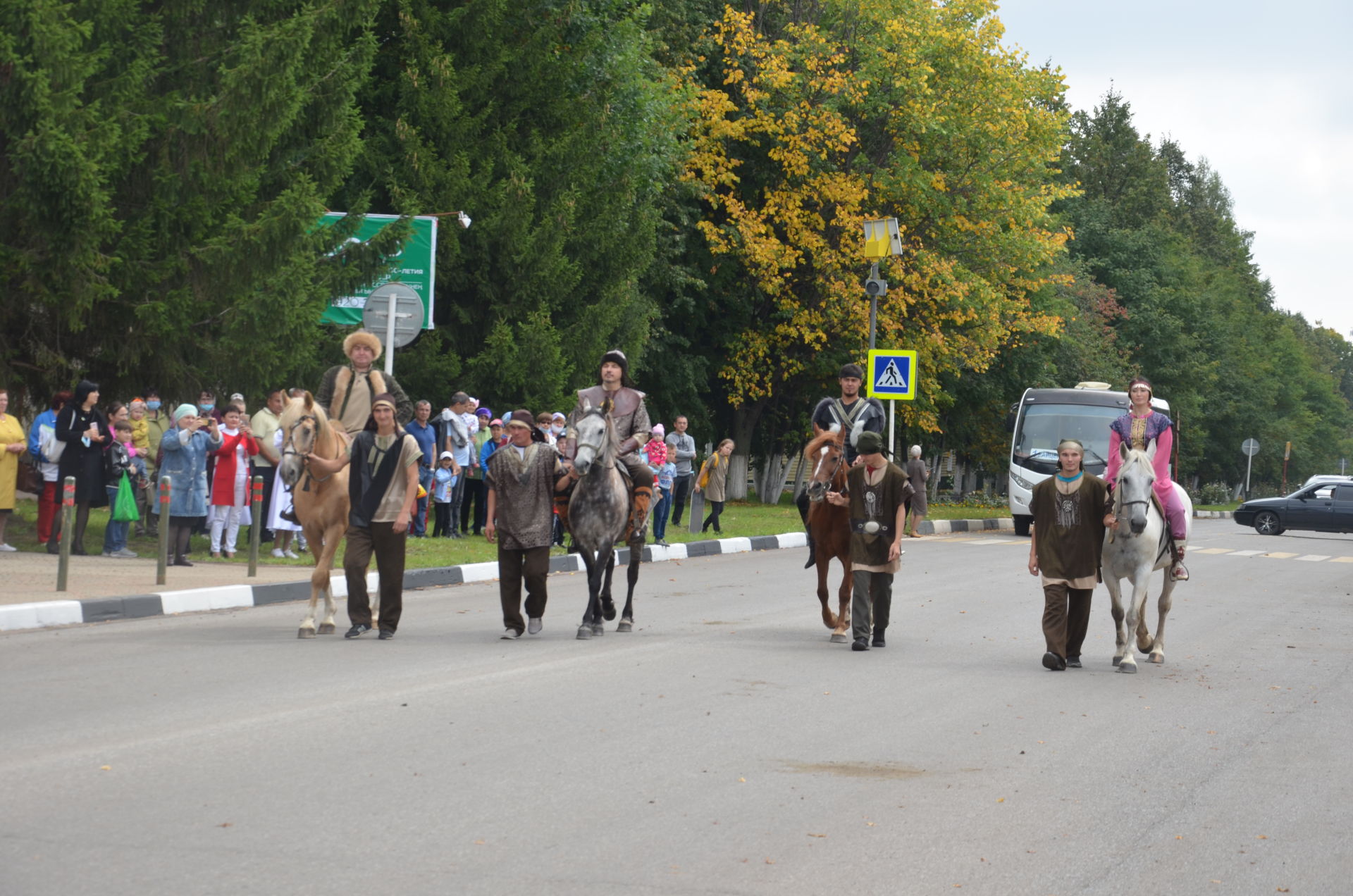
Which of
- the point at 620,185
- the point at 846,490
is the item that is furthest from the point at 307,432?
the point at 620,185

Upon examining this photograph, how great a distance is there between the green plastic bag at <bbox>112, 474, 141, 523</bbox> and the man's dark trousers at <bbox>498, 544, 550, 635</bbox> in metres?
6.40

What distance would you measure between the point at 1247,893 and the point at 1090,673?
614 centimetres

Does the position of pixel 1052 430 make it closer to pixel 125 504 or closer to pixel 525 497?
pixel 125 504

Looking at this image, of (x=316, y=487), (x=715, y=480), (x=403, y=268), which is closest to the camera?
(x=316, y=487)

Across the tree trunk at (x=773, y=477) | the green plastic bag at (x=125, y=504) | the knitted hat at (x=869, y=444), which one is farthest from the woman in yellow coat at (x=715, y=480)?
the tree trunk at (x=773, y=477)

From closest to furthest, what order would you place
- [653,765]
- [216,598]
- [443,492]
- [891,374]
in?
[653,765] → [216,598] → [443,492] → [891,374]

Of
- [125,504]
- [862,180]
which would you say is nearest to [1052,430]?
[862,180]

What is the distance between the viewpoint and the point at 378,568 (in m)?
12.2

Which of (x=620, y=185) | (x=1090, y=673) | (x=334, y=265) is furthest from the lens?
(x=620, y=185)

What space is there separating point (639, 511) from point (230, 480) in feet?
23.1

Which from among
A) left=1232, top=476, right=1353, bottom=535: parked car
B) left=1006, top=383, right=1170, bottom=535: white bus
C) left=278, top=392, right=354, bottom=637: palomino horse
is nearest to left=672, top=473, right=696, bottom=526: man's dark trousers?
left=1006, top=383, right=1170, bottom=535: white bus

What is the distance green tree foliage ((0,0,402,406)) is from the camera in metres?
17.1

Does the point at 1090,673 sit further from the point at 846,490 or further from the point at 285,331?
the point at 285,331

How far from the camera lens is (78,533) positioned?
1795cm
